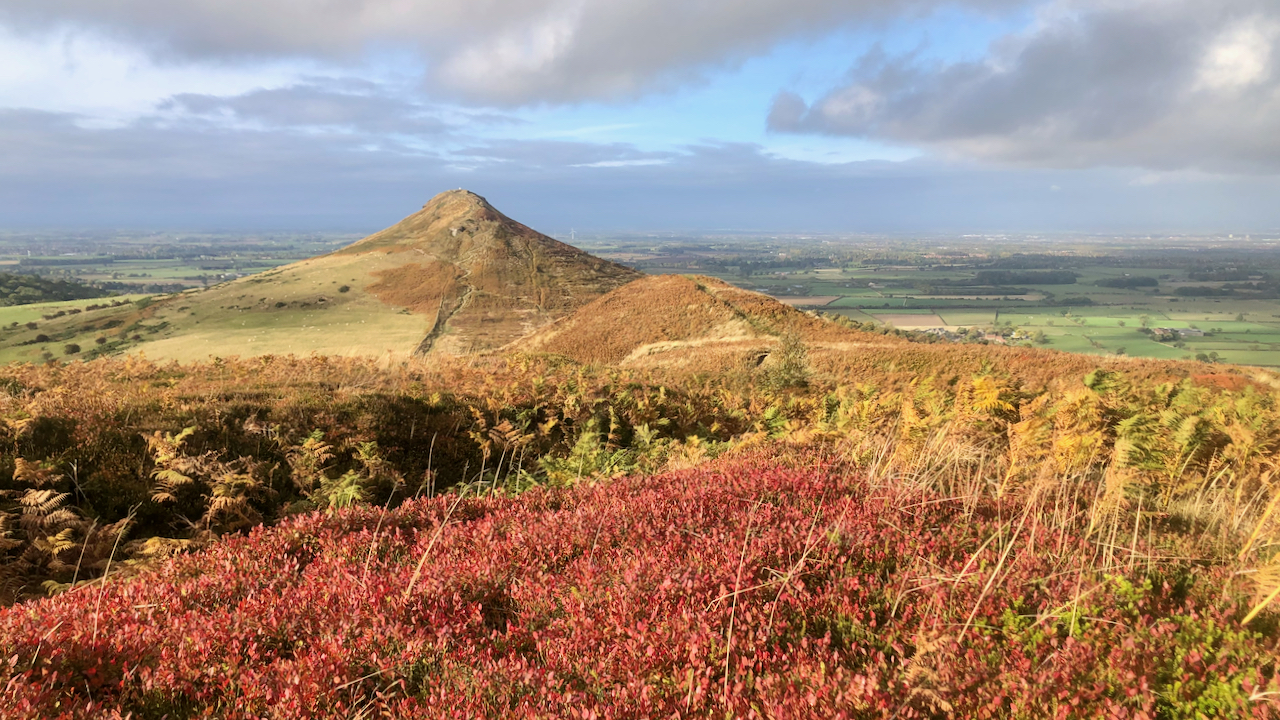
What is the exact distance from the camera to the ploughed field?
2580 mm

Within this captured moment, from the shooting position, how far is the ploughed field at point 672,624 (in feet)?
8.46

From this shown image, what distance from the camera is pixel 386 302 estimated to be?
161 feet

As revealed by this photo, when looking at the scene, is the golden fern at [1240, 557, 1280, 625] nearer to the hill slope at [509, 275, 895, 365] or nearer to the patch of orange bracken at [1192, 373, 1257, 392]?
the patch of orange bracken at [1192, 373, 1257, 392]

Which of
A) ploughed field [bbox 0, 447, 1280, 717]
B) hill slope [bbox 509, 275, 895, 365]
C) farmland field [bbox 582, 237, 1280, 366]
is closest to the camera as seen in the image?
ploughed field [bbox 0, 447, 1280, 717]

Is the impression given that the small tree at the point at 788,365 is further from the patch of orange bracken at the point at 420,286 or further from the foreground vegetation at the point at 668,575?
the patch of orange bracken at the point at 420,286

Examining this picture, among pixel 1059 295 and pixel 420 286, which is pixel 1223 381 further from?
pixel 1059 295

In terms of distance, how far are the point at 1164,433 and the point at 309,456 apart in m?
9.98

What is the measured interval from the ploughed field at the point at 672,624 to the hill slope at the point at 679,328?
23157 millimetres

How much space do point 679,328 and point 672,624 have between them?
3258 centimetres

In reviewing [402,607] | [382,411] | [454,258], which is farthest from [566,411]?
[454,258]

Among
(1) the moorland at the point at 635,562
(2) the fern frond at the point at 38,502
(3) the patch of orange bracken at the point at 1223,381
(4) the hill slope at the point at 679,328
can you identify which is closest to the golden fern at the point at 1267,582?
(1) the moorland at the point at 635,562

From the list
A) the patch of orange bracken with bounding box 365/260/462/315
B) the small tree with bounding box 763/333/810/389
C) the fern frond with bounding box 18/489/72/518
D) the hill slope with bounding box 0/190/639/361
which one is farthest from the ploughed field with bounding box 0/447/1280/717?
the patch of orange bracken with bounding box 365/260/462/315

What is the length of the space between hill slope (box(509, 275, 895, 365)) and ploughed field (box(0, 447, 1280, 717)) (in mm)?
23157

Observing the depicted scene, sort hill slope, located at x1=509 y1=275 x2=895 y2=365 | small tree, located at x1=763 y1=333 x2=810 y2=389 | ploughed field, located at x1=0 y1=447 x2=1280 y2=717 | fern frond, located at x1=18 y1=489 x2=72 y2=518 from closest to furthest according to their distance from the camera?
ploughed field, located at x1=0 y1=447 x2=1280 y2=717, fern frond, located at x1=18 y1=489 x2=72 y2=518, small tree, located at x1=763 y1=333 x2=810 y2=389, hill slope, located at x1=509 y1=275 x2=895 y2=365
